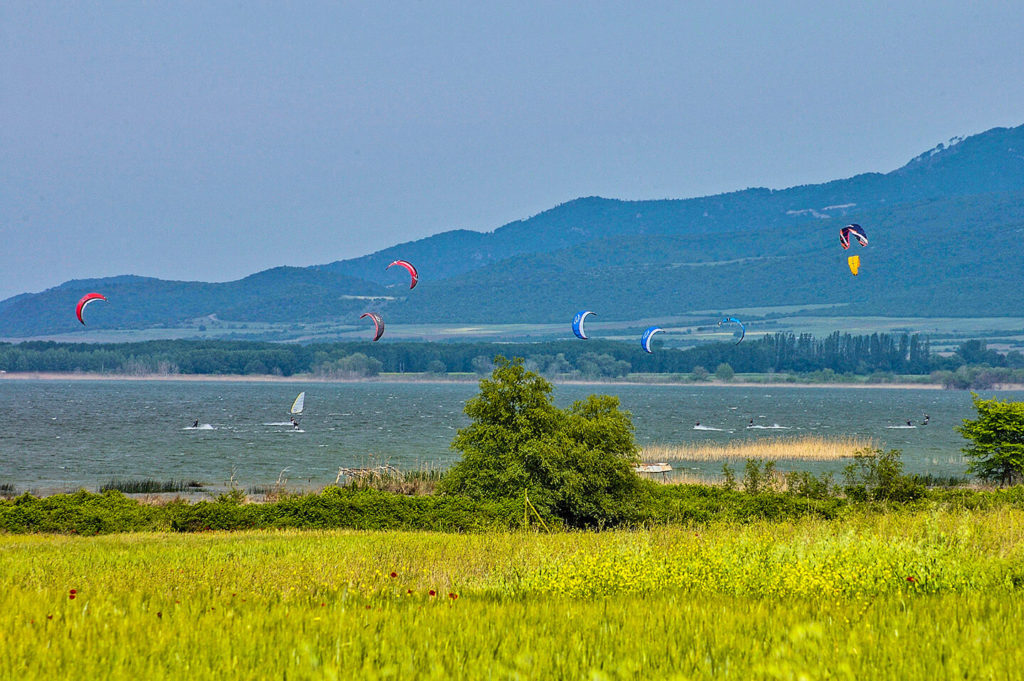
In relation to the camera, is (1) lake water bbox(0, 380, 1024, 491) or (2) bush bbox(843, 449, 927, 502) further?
(1) lake water bbox(0, 380, 1024, 491)

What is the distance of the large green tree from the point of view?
31266 millimetres

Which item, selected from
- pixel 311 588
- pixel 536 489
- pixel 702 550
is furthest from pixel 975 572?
pixel 536 489

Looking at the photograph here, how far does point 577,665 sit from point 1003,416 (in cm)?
4355

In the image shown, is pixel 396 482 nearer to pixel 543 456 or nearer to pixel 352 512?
pixel 352 512

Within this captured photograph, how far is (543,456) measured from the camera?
102 feet

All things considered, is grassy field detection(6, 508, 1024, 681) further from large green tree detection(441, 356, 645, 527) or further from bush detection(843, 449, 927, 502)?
bush detection(843, 449, 927, 502)

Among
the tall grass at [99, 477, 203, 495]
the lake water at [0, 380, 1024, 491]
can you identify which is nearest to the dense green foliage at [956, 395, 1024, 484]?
the lake water at [0, 380, 1024, 491]

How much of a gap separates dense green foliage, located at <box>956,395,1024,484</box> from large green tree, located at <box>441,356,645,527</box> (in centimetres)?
2128

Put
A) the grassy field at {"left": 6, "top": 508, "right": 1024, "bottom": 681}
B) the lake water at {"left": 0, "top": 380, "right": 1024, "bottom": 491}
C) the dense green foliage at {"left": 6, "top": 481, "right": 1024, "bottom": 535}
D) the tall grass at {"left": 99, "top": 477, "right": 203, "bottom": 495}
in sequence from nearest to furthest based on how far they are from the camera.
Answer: the grassy field at {"left": 6, "top": 508, "right": 1024, "bottom": 681} → the dense green foliage at {"left": 6, "top": 481, "right": 1024, "bottom": 535} → the tall grass at {"left": 99, "top": 477, "right": 203, "bottom": 495} → the lake water at {"left": 0, "top": 380, "right": 1024, "bottom": 491}

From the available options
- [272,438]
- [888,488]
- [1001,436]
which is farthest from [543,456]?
[272,438]

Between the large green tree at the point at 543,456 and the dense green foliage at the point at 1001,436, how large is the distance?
21283 mm

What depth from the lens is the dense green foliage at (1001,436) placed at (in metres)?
44.8

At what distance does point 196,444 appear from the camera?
9181 cm

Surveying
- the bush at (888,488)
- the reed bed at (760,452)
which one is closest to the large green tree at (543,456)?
the bush at (888,488)
